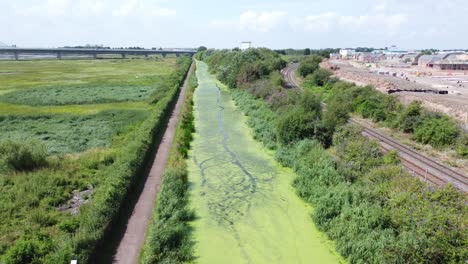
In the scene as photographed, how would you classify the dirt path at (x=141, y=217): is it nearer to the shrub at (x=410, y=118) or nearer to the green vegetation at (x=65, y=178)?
→ the green vegetation at (x=65, y=178)

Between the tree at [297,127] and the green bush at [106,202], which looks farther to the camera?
the tree at [297,127]

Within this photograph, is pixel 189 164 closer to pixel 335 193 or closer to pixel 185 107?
pixel 335 193

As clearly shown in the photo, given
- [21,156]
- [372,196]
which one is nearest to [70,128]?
[21,156]

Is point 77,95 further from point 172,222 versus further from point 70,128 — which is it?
point 172,222

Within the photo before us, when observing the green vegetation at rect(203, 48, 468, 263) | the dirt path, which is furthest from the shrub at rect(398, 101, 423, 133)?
the dirt path

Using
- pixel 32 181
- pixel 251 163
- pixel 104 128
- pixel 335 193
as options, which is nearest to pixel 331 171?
pixel 335 193

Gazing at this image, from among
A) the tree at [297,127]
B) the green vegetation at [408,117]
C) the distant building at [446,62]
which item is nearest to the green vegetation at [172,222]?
the tree at [297,127]
